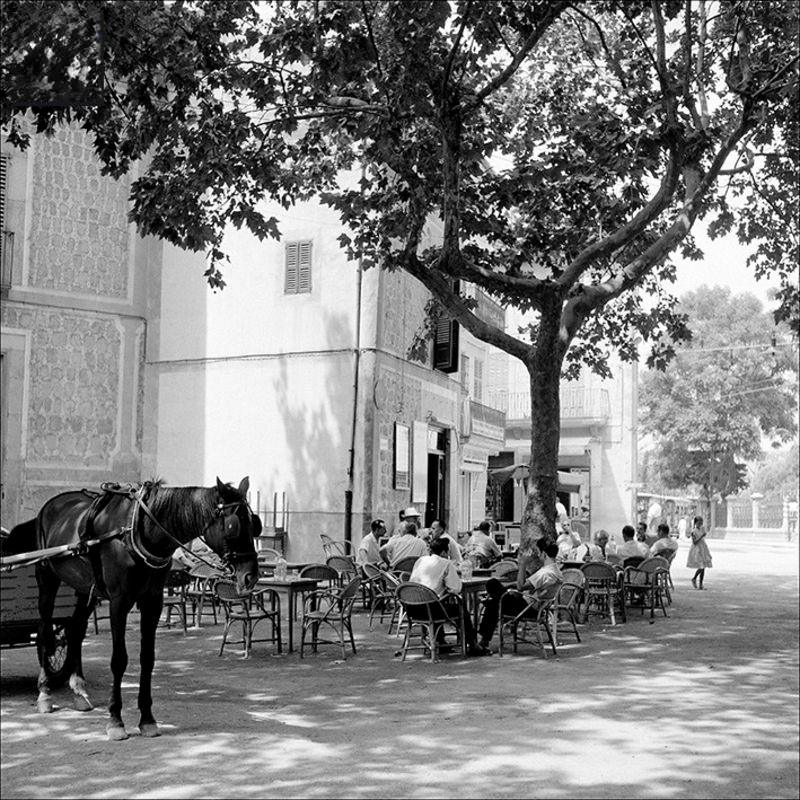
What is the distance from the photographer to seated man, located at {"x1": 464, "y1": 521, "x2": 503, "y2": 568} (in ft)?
48.3

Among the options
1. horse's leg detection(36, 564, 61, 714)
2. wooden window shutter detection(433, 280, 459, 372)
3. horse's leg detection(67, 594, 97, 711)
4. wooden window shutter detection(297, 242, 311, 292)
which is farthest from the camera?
wooden window shutter detection(433, 280, 459, 372)

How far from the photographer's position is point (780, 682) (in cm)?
970

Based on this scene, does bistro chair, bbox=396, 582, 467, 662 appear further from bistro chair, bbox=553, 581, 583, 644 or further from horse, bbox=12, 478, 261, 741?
horse, bbox=12, 478, 261, 741

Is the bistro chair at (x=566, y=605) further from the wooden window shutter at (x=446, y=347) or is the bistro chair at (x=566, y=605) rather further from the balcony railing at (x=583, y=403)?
the balcony railing at (x=583, y=403)

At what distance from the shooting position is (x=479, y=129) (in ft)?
44.9

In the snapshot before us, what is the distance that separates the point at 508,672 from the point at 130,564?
4.22m

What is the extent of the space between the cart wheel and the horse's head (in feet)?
5.92

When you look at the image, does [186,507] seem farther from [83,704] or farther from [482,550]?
[482,550]

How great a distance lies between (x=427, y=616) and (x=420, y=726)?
122 inches

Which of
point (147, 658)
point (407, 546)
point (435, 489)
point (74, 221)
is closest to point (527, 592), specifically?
point (407, 546)

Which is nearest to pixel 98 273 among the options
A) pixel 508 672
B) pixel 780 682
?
pixel 508 672

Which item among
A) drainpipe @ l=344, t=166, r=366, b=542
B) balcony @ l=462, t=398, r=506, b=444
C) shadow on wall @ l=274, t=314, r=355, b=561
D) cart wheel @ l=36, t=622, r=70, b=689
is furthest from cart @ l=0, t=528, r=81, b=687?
balcony @ l=462, t=398, r=506, b=444

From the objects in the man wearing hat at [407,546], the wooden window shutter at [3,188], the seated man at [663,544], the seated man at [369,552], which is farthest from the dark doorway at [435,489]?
the wooden window shutter at [3,188]

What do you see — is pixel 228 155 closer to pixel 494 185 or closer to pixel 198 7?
pixel 198 7
